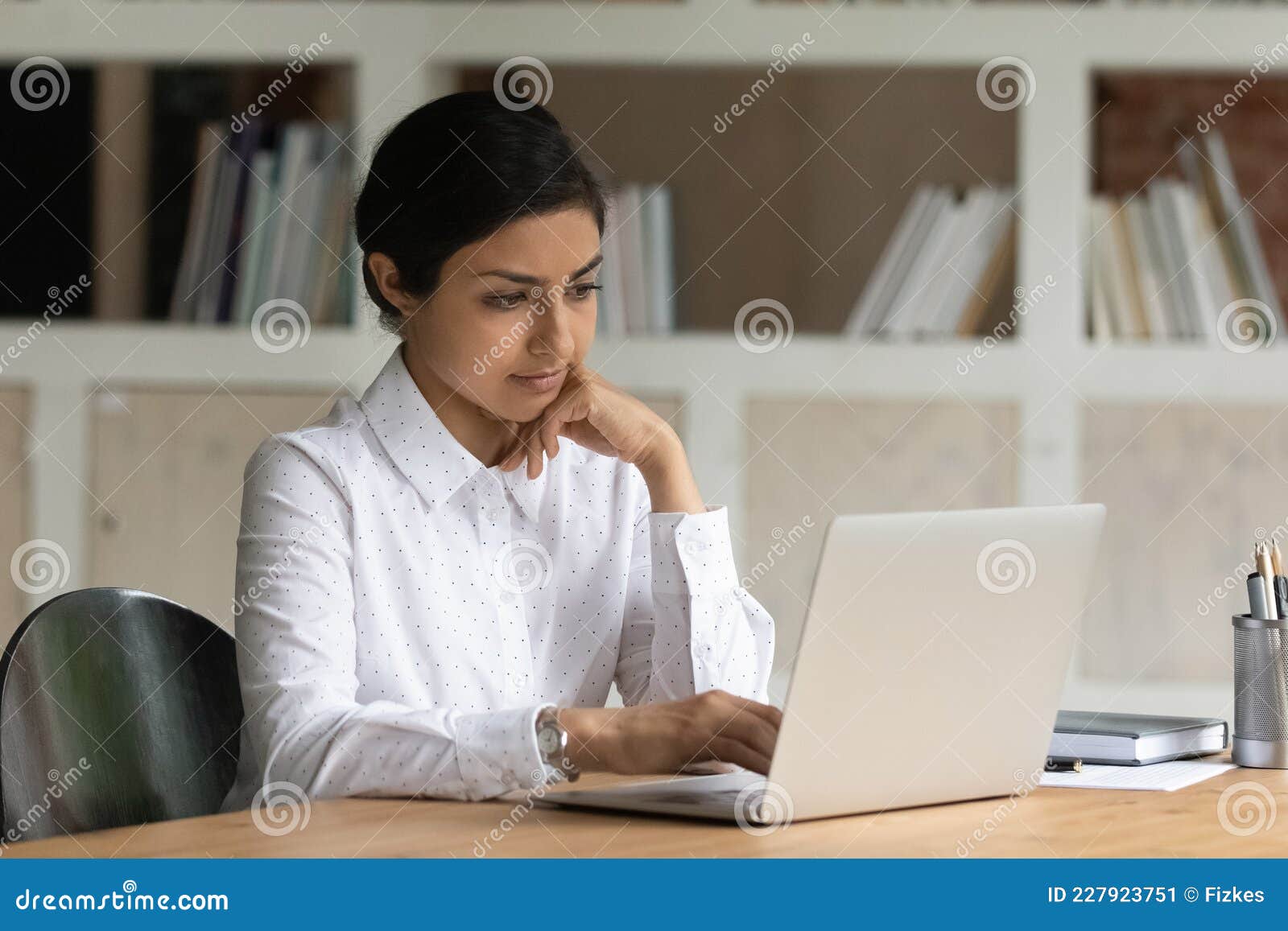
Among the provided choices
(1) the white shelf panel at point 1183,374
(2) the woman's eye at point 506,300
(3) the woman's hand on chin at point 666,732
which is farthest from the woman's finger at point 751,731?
(1) the white shelf panel at point 1183,374

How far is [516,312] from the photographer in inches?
68.7

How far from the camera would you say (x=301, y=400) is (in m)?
3.03

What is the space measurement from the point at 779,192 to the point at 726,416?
1.68 ft

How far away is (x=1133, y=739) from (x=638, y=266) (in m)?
1.71

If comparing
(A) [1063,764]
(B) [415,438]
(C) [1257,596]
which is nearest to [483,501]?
(B) [415,438]

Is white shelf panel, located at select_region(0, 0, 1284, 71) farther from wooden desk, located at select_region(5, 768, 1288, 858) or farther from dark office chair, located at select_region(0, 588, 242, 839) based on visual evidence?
wooden desk, located at select_region(5, 768, 1288, 858)

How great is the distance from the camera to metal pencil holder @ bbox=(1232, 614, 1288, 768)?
1526 mm

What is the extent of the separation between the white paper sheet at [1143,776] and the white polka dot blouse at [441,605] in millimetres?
432

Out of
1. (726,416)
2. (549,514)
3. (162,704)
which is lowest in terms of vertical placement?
(162,704)

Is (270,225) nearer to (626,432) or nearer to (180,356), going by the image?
(180,356)

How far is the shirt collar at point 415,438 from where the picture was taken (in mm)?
1743

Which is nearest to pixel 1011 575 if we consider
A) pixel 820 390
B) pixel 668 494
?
pixel 668 494

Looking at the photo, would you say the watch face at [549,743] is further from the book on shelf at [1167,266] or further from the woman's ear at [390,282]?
the book on shelf at [1167,266]
